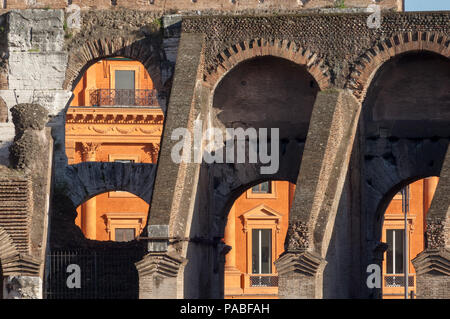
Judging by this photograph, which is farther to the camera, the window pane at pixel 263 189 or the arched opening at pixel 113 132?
the window pane at pixel 263 189

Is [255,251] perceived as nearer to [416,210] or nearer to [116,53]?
[416,210]

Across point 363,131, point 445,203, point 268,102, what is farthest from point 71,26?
point 445,203

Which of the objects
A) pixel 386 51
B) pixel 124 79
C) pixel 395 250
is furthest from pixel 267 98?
pixel 124 79

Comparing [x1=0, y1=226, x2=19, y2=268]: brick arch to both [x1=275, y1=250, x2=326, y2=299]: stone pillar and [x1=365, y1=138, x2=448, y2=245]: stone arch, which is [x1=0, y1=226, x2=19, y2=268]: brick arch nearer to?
[x1=275, y1=250, x2=326, y2=299]: stone pillar

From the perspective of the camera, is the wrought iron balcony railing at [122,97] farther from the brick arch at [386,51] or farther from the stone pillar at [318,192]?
the stone pillar at [318,192]

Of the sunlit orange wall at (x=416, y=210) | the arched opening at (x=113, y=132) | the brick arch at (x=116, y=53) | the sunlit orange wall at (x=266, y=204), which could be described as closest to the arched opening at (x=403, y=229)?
the sunlit orange wall at (x=416, y=210)

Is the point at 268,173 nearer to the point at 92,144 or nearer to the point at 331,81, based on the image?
the point at 331,81
